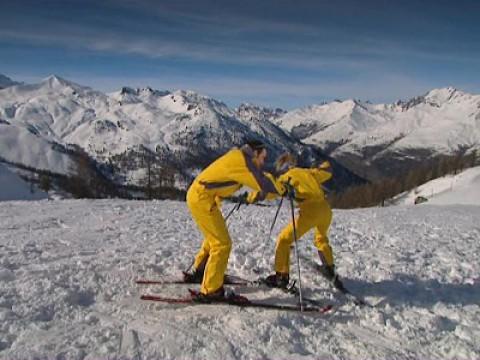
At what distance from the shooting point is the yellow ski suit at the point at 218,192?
852cm

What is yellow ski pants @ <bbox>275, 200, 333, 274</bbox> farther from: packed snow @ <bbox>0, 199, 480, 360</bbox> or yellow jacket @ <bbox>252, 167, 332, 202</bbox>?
packed snow @ <bbox>0, 199, 480, 360</bbox>

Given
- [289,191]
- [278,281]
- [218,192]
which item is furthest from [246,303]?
[289,191]

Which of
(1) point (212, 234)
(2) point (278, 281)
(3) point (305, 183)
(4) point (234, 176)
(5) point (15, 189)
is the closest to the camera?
(4) point (234, 176)

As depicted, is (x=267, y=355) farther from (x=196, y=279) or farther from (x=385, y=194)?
(x=385, y=194)

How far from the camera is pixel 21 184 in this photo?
6954 inches

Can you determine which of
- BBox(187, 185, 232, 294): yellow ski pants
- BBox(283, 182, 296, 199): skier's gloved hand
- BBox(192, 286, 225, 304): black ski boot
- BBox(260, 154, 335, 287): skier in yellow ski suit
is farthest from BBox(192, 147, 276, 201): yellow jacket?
BBox(192, 286, 225, 304): black ski boot

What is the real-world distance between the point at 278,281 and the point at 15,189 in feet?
583

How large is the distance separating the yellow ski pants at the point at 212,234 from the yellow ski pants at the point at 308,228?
163 cm

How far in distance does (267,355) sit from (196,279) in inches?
139

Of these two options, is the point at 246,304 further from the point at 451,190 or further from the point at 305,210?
the point at 451,190

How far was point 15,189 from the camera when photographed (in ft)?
554

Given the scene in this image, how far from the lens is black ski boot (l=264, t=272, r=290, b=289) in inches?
392

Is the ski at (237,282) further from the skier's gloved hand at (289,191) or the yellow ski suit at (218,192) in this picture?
the skier's gloved hand at (289,191)

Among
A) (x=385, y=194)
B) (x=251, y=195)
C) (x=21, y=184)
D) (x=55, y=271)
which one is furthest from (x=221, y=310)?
(x=21, y=184)
